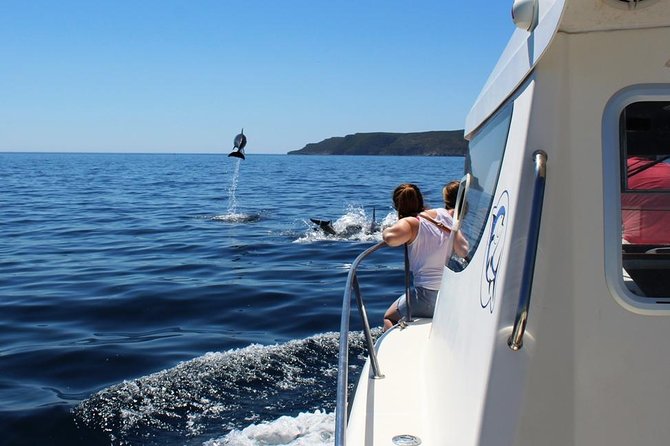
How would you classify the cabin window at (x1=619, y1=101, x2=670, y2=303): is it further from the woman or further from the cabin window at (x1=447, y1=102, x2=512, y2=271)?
the woman

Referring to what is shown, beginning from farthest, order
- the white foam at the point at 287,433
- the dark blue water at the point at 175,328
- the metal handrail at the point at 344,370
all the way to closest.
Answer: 1. the dark blue water at the point at 175,328
2. the white foam at the point at 287,433
3. the metal handrail at the point at 344,370

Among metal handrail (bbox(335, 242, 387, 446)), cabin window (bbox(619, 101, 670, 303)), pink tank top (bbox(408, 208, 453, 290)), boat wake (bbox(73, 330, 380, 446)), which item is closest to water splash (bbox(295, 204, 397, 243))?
boat wake (bbox(73, 330, 380, 446))

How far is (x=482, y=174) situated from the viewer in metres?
3.25

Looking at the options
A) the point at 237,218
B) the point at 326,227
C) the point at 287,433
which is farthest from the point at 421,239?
the point at 237,218

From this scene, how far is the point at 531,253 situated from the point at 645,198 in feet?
1.63

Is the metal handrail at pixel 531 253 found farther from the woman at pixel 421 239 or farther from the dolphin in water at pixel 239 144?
the dolphin in water at pixel 239 144

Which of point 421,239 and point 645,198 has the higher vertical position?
point 645,198

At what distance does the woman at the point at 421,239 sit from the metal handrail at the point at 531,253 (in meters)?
2.82

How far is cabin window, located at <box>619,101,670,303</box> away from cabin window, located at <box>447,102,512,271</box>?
17.0 inches

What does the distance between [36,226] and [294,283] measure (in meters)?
10.7

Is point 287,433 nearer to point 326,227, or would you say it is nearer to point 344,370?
point 344,370

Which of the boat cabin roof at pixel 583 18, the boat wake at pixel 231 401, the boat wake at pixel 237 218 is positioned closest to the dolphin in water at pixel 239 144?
Result: the boat wake at pixel 237 218

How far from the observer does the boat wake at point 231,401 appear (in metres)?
5.29

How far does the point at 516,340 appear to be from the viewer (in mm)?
2154
